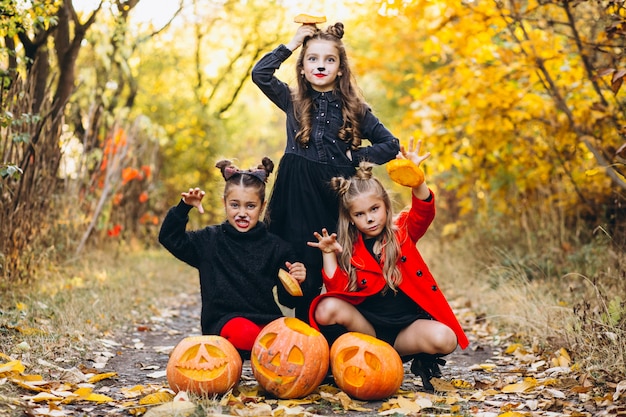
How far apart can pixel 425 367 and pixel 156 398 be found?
1.41 metres

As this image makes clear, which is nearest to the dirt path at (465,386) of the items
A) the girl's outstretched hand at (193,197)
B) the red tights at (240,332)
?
the red tights at (240,332)

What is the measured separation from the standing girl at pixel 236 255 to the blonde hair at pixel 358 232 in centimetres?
25

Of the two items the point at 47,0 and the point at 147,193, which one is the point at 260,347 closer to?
the point at 47,0

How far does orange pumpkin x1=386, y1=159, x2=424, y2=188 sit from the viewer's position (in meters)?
3.58

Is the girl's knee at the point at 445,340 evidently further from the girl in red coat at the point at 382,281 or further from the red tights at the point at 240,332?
the red tights at the point at 240,332

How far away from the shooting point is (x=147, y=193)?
35.7ft

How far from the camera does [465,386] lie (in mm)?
3689

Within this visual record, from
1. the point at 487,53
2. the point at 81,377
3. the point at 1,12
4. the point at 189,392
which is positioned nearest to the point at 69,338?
the point at 81,377

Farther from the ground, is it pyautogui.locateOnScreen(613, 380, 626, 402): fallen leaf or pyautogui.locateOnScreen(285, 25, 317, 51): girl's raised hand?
pyautogui.locateOnScreen(285, 25, 317, 51): girl's raised hand

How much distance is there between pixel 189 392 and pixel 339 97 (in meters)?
1.82

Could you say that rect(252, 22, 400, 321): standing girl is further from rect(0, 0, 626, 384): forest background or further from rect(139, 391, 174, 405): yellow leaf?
rect(139, 391, 174, 405): yellow leaf

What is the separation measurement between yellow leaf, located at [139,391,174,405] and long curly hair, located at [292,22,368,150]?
152 cm

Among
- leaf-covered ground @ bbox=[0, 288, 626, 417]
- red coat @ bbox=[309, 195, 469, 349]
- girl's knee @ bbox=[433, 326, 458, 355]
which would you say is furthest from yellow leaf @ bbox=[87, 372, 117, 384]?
girl's knee @ bbox=[433, 326, 458, 355]

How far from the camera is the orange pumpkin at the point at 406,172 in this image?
3.58 m
